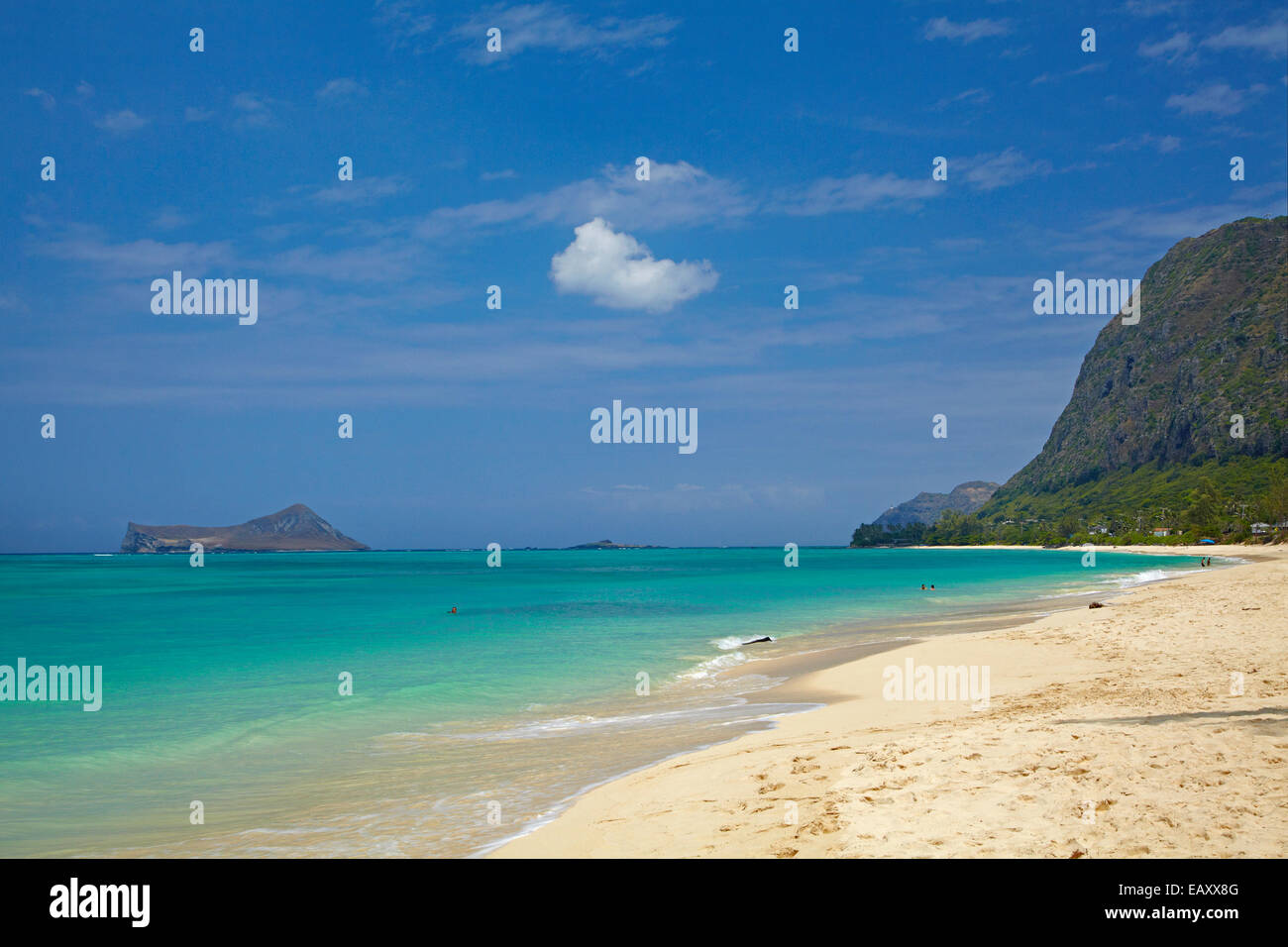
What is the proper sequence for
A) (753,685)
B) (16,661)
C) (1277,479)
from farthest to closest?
1. (1277,479)
2. (16,661)
3. (753,685)

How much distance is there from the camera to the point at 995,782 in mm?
7652

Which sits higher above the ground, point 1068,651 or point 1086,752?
point 1086,752

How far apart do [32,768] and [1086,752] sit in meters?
16.7

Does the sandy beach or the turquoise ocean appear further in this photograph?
the turquoise ocean

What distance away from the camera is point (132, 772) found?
1305 centimetres

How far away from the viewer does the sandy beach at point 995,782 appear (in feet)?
20.7

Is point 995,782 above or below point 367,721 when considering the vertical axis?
above

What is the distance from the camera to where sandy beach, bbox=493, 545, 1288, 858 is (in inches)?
248

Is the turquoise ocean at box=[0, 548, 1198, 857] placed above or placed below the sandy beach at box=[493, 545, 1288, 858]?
below

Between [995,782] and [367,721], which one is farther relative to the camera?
[367,721]

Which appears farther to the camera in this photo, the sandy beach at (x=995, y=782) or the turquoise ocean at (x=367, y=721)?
the turquoise ocean at (x=367, y=721)

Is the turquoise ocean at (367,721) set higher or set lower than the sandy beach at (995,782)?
lower
